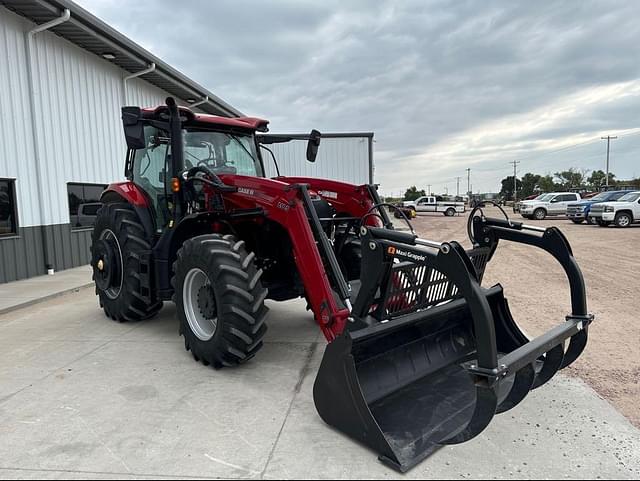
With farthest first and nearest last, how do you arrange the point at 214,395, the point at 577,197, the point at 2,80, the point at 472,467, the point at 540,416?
the point at 577,197
the point at 2,80
the point at 214,395
the point at 540,416
the point at 472,467

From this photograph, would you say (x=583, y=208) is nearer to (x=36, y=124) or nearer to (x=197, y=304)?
(x=36, y=124)

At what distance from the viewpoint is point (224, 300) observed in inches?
145

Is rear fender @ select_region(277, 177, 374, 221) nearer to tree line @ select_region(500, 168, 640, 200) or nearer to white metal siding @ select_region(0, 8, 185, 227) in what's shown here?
white metal siding @ select_region(0, 8, 185, 227)

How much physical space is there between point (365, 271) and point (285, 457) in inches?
48.1

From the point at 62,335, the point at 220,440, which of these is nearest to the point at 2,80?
the point at 62,335

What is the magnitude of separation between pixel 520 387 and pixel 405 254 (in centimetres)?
97

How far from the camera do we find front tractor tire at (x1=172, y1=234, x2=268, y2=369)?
3660 millimetres

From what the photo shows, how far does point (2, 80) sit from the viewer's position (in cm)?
825

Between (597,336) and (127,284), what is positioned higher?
(127,284)

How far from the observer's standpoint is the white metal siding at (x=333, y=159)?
14.5 meters

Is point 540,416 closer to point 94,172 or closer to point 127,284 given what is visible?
point 127,284

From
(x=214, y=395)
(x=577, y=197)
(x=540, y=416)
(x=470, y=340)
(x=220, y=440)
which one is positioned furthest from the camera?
(x=577, y=197)

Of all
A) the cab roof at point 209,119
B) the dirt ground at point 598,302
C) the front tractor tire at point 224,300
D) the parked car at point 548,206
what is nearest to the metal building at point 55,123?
the cab roof at point 209,119

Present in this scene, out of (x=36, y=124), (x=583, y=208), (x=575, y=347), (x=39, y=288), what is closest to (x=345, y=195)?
(x=575, y=347)
